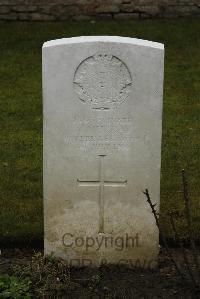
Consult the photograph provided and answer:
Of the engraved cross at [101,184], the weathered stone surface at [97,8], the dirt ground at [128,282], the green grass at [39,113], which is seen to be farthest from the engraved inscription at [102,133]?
the weathered stone surface at [97,8]

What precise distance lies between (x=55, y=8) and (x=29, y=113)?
3.79 metres

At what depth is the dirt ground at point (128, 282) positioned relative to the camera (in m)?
4.68

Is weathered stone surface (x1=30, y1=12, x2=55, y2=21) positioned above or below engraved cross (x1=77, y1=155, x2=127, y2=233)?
above

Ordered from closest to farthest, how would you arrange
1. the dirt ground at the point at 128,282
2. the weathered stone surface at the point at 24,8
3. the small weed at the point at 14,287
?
the small weed at the point at 14,287 → the dirt ground at the point at 128,282 → the weathered stone surface at the point at 24,8

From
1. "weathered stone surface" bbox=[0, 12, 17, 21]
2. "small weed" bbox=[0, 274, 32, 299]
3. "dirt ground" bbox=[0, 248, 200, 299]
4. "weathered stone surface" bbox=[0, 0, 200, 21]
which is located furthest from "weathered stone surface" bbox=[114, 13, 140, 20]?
"small weed" bbox=[0, 274, 32, 299]

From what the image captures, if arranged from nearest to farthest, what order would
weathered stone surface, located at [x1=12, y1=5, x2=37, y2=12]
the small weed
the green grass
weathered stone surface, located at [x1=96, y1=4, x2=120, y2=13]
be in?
the small weed < the green grass < weathered stone surface, located at [x1=12, y1=5, x2=37, y2=12] < weathered stone surface, located at [x1=96, y1=4, x2=120, y2=13]

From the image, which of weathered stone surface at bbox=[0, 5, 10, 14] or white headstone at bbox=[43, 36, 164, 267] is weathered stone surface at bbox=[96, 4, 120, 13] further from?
white headstone at bbox=[43, 36, 164, 267]

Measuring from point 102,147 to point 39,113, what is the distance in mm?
3580

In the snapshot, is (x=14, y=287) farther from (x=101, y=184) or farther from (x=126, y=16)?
(x=126, y=16)

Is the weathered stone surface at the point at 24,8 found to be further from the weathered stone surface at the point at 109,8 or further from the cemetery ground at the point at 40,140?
the weathered stone surface at the point at 109,8

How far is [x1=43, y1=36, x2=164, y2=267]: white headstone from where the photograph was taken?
185 inches

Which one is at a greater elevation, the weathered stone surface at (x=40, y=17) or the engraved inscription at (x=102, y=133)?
the weathered stone surface at (x=40, y=17)

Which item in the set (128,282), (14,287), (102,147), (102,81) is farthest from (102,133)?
(14,287)

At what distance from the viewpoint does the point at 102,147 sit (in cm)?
482
